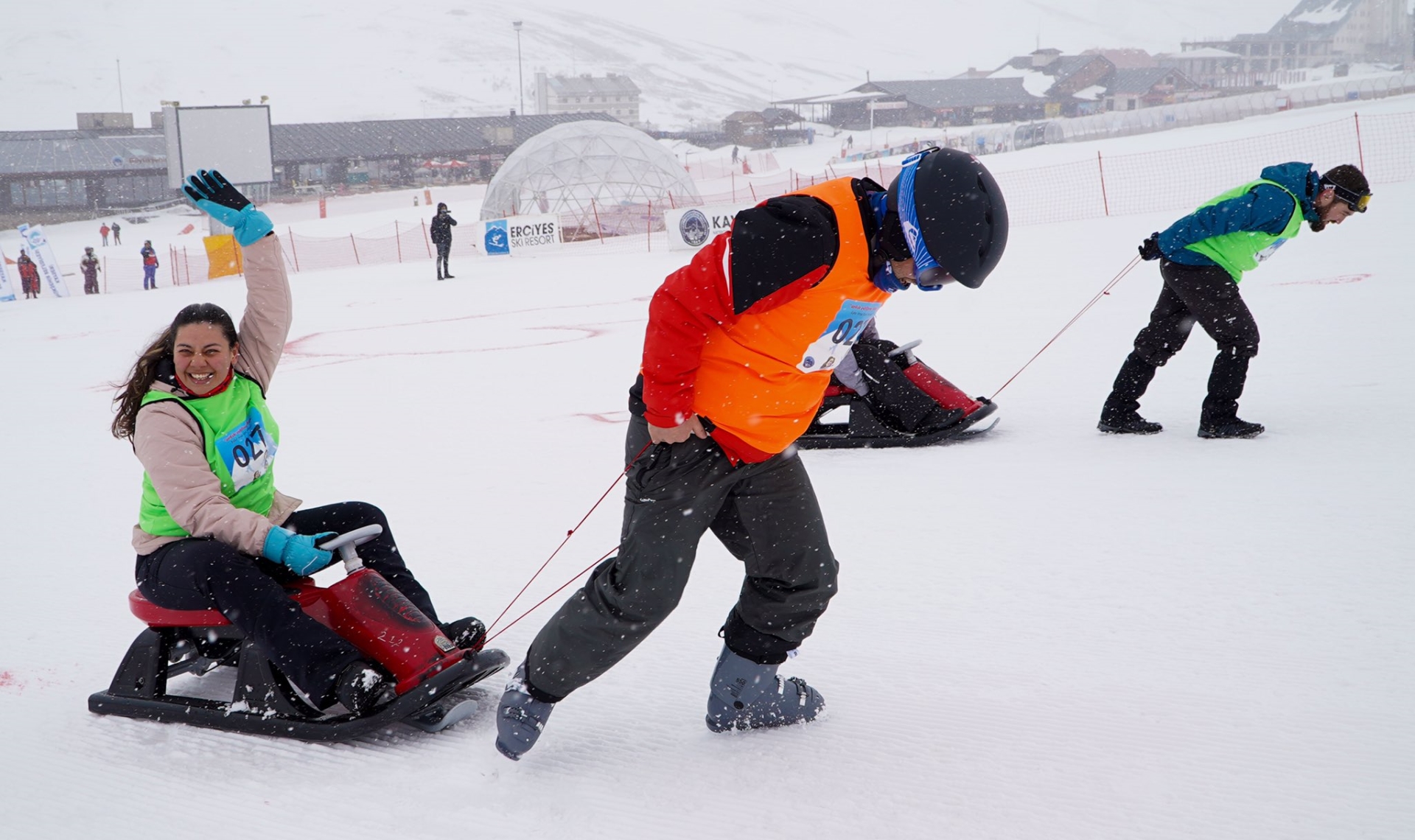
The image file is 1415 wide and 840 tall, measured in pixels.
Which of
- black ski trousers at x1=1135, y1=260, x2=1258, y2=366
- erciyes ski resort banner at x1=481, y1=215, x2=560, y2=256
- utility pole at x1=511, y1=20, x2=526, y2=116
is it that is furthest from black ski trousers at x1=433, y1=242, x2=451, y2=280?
utility pole at x1=511, y1=20, x2=526, y2=116

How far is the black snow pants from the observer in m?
4.63

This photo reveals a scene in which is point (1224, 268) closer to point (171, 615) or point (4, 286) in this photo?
point (171, 615)

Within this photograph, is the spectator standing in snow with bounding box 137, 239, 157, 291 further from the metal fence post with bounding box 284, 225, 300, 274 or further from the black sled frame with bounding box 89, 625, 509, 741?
the black sled frame with bounding box 89, 625, 509, 741

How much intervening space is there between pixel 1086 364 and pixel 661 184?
22.7 metres

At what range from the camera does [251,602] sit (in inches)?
93.1

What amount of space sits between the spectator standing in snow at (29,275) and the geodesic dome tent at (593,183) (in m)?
10.7

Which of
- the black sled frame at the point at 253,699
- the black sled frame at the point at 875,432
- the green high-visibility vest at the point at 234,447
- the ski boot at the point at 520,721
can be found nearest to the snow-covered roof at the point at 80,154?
the black sled frame at the point at 875,432

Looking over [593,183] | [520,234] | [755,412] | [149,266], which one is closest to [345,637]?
[755,412]

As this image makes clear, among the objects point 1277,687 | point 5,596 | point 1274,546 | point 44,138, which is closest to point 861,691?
point 1277,687

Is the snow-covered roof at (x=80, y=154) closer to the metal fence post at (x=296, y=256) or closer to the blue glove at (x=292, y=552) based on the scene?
the metal fence post at (x=296, y=256)

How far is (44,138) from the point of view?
160 ft

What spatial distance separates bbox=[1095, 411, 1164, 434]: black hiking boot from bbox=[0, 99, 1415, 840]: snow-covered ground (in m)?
0.11

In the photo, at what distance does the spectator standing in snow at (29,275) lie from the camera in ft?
68.6

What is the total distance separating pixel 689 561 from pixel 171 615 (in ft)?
4.67
